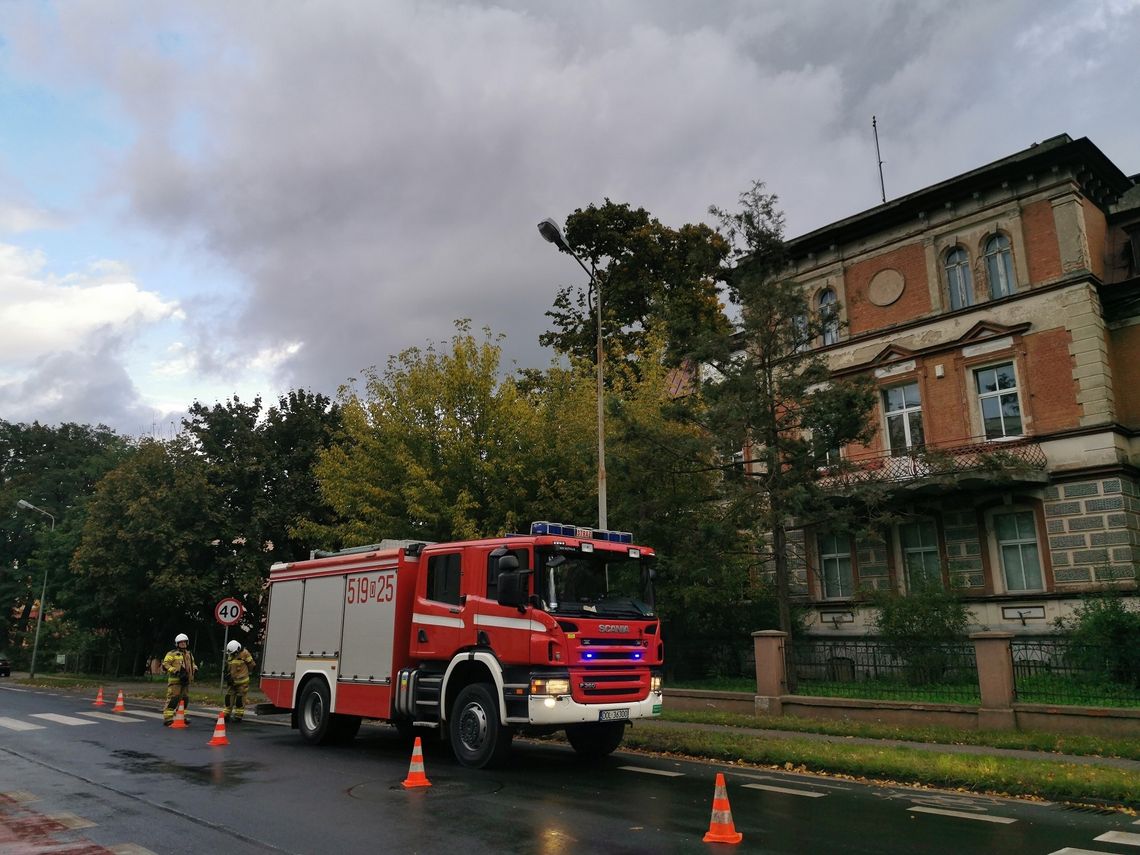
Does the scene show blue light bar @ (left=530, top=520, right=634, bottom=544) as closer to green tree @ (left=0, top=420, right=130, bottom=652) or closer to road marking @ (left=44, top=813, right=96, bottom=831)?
road marking @ (left=44, top=813, right=96, bottom=831)

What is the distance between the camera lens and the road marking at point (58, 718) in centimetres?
1747

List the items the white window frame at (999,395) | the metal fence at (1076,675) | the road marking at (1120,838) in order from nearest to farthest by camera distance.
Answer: the road marking at (1120,838) → the metal fence at (1076,675) → the white window frame at (999,395)

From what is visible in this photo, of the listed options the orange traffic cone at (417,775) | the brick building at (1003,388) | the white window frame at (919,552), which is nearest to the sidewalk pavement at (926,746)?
the orange traffic cone at (417,775)

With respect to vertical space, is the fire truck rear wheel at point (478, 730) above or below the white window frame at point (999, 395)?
below

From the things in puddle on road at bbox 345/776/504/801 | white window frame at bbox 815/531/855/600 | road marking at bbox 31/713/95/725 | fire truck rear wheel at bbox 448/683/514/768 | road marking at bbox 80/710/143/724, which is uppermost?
white window frame at bbox 815/531/855/600

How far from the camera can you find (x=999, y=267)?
24.8 m

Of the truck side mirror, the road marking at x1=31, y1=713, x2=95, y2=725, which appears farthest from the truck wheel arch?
the road marking at x1=31, y1=713, x2=95, y2=725

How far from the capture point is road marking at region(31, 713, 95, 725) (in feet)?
57.3

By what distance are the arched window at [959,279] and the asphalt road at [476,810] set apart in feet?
63.0

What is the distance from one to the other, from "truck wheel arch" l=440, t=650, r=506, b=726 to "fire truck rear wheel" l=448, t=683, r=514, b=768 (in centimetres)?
12

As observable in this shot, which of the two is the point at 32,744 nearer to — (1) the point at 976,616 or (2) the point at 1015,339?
(1) the point at 976,616

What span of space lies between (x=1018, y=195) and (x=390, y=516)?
67.4 ft

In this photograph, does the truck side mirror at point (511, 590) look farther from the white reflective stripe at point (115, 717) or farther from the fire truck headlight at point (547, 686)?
the white reflective stripe at point (115, 717)

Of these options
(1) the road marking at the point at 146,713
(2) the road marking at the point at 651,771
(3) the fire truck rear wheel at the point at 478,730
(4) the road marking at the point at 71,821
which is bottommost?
(1) the road marking at the point at 146,713
